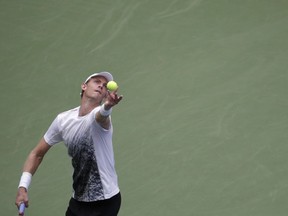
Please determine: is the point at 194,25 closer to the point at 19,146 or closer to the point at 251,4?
the point at 251,4

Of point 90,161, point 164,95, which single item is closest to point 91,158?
point 90,161

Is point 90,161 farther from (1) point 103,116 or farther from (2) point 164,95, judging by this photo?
(2) point 164,95

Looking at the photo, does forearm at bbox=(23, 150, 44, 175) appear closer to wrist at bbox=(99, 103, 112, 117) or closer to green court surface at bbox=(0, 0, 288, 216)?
wrist at bbox=(99, 103, 112, 117)

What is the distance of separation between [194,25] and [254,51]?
0.97 metres

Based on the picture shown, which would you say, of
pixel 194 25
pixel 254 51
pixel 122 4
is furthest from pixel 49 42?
pixel 254 51

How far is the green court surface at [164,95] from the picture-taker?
A: 24.4 ft

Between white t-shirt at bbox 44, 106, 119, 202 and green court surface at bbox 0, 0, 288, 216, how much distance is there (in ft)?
4.53

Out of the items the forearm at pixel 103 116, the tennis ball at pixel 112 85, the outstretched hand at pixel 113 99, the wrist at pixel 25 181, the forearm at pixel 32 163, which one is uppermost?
the tennis ball at pixel 112 85

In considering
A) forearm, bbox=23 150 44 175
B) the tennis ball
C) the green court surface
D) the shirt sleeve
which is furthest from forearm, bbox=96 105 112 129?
the green court surface

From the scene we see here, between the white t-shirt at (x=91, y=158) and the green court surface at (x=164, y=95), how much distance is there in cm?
138

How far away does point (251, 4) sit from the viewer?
398 inches

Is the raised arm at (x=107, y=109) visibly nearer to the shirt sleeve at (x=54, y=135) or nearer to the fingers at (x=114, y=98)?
the fingers at (x=114, y=98)

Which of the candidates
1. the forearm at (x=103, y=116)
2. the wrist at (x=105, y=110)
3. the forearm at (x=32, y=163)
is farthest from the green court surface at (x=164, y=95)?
the wrist at (x=105, y=110)

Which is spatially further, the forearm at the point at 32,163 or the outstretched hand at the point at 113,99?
the forearm at the point at 32,163
